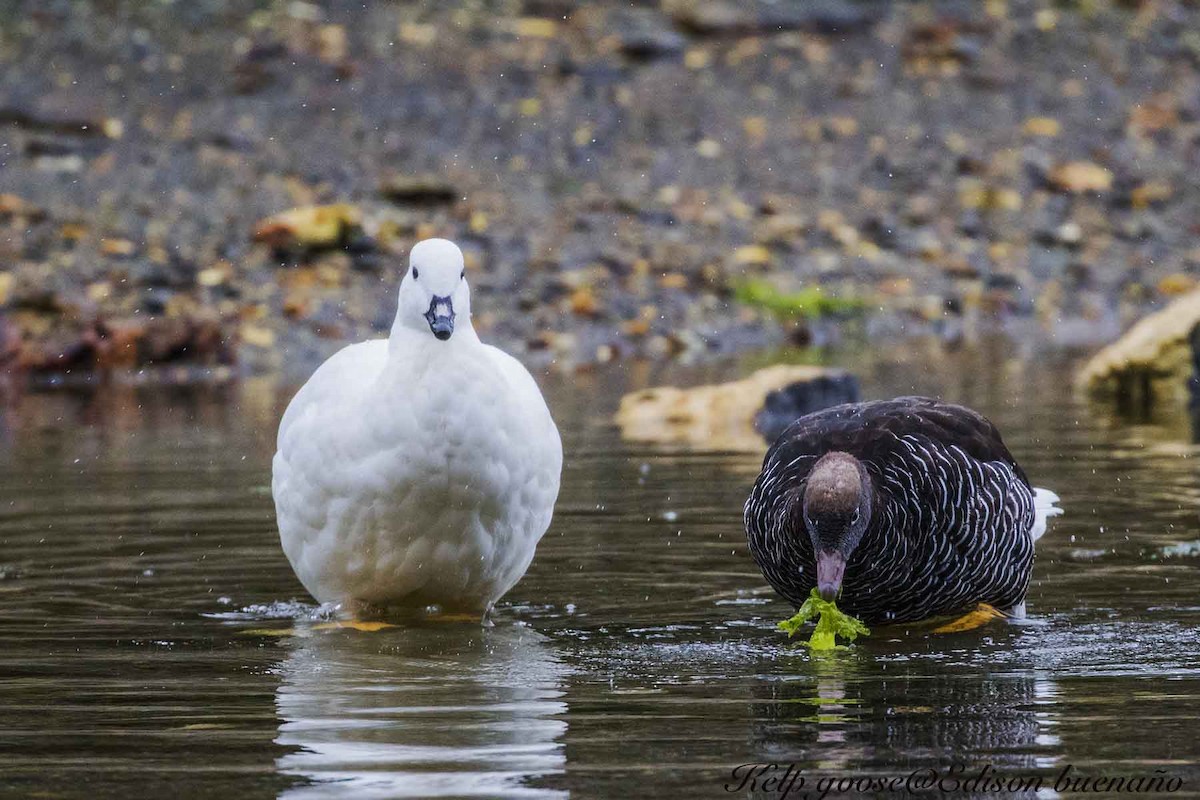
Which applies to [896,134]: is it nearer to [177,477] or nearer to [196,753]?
[177,477]

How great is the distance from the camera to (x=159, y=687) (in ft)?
19.6

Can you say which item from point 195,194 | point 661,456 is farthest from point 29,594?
point 195,194

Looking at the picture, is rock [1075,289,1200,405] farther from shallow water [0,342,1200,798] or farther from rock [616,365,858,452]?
shallow water [0,342,1200,798]

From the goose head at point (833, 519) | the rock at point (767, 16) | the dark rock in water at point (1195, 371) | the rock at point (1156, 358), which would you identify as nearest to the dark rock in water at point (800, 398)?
the rock at point (1156, 358)

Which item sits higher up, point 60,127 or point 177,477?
point 60,127

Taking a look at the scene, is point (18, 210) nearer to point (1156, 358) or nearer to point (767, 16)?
point (767, 16)

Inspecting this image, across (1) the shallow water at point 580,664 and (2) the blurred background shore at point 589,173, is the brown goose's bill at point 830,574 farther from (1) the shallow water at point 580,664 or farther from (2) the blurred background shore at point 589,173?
(2) the blurred background shore at point 589,173

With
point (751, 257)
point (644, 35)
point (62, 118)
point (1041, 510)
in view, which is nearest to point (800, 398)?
point (1041, 510)

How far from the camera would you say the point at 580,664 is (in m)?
6.34

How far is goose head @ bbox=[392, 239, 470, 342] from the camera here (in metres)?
6.97

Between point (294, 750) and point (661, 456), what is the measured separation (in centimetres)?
696

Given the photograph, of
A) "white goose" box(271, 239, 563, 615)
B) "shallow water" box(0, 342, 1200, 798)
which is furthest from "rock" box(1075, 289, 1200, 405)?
"white goose" box(271, 239, 563, 615)

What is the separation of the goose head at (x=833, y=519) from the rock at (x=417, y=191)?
14.4 m

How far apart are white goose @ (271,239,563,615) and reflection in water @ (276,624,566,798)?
0.25 m
